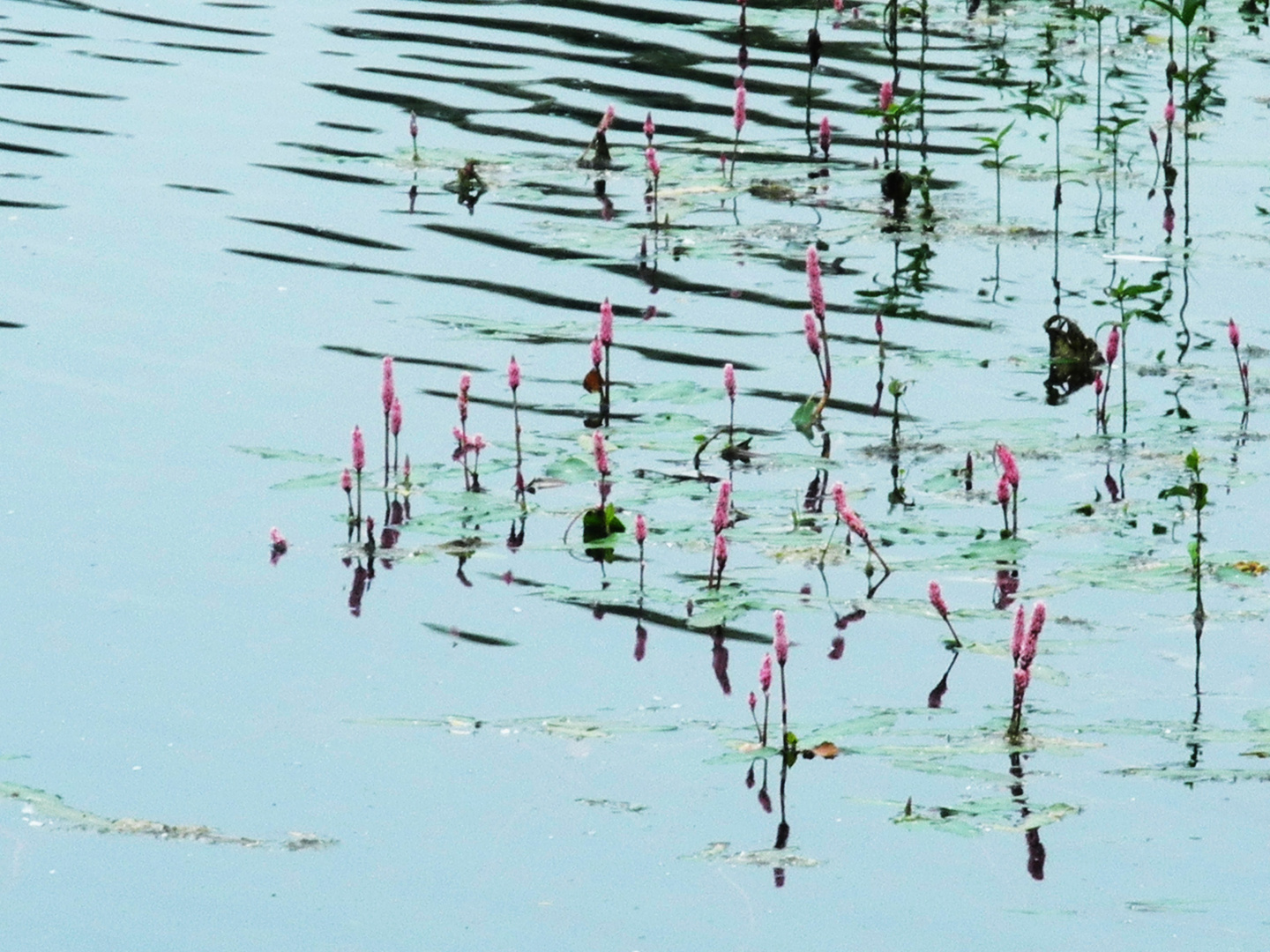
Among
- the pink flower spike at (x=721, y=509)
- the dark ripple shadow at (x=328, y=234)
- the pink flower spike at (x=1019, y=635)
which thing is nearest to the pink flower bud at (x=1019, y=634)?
the pink flower spike at (x=1019, y=635)

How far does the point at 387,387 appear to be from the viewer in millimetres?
5094

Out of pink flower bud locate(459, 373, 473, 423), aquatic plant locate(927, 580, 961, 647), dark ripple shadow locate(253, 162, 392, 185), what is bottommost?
aquatic plant locate(927, 580, 961, 647)

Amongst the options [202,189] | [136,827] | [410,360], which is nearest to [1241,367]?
[410,360]

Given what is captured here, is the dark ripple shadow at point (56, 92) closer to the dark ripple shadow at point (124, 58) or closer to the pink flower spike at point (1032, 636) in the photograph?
the dark ripple shadow at point (124, 58)

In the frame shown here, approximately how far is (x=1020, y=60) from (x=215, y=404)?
6.59 metres

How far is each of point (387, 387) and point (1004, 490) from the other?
139cm

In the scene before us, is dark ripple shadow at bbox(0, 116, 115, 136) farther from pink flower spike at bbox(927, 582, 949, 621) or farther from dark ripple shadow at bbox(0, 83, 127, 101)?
pink flower spike at bbox(927, 582, 949, 621)

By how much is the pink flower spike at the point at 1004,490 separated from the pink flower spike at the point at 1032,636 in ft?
2.94

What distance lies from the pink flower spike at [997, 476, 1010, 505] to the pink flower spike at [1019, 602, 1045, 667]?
0.90m

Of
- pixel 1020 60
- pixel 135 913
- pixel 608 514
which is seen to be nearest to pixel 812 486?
pixel 608 514

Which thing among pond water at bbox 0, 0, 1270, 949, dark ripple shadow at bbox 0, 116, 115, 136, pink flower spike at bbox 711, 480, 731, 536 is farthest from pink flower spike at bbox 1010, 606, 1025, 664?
dark ripple shadow at bbox 0, 116, 115, 136

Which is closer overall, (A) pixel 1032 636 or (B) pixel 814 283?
(A) pixel 1032 636

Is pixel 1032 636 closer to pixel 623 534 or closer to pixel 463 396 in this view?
pixel 623 534

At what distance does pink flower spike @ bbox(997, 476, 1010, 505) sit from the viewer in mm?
4770
